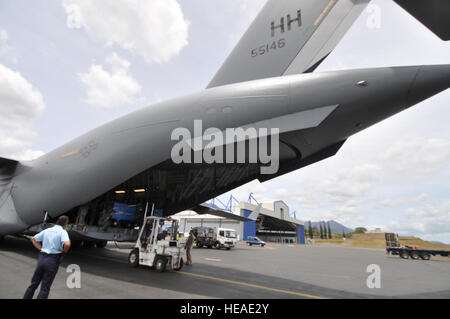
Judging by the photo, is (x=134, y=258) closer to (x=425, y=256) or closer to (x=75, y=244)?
(x=75, y=244)

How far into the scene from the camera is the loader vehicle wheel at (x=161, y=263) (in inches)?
304

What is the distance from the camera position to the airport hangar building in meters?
43.1

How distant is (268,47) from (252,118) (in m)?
2.34

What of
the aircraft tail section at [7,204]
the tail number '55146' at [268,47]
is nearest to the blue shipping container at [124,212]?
the aircraft tail section at [7,204]

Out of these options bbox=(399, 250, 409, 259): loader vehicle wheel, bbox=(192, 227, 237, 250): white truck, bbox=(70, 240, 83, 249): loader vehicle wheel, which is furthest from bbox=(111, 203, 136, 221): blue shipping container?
bbox=(399, 250, 409, 259): loader vehicle wheel

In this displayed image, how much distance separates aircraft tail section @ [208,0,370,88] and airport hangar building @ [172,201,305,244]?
99.3 feet

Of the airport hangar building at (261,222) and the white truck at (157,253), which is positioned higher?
the airport hangar building at (261,222)

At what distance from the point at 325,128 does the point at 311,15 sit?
2723 millimetres

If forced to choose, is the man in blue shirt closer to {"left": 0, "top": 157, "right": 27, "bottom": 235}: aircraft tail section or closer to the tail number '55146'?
the tail number '55146'

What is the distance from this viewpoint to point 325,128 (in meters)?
5.52

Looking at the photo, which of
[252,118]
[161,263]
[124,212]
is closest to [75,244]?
[124,212]

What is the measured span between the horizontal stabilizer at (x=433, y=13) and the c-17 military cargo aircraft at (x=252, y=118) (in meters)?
0.01

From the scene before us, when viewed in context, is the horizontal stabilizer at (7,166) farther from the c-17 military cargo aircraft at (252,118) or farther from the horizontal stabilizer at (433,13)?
the horizontal stabilizer at (433,13)

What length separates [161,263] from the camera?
307 inches
